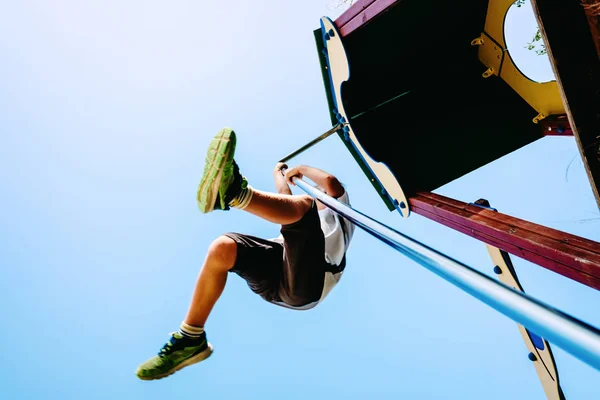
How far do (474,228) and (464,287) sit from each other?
208 centimetres

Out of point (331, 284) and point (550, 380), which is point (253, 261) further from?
point (550, 380)

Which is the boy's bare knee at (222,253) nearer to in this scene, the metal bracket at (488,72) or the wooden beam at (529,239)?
the wooden beam at (529,239)

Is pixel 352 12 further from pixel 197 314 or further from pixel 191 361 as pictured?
pixel 191 361

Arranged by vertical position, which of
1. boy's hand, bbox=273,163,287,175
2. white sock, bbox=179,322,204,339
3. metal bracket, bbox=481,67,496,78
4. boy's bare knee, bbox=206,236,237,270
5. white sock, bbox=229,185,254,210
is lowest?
white sock, bbox=179,322,204,339

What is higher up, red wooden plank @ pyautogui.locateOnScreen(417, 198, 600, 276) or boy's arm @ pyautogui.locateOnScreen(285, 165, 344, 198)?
boy's arm @ pyautogui.locateOnScreen(285, 165, 344, 198)

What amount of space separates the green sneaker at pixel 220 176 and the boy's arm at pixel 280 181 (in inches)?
68.7

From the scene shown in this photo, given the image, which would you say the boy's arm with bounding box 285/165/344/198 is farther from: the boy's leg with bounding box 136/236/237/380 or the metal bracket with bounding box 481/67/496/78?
the metal bracket with bounding box 481/67/496/78

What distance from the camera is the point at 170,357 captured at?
2537 mm

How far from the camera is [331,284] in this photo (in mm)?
2967

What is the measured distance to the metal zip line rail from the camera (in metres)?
0.51

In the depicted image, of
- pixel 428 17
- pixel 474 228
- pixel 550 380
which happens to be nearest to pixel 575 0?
pixel 474 228

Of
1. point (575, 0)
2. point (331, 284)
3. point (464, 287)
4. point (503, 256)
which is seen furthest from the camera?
point (503, 256)

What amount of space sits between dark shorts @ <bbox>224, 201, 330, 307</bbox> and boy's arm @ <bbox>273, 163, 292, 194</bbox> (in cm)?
109

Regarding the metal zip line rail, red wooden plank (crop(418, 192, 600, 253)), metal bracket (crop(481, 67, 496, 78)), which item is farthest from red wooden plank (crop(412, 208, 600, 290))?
metal bracket (crop(481, 67, 496, 78))
